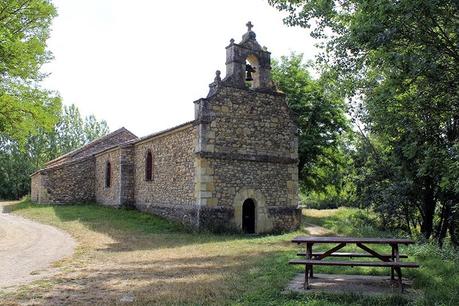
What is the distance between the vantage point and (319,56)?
12516 millimetres

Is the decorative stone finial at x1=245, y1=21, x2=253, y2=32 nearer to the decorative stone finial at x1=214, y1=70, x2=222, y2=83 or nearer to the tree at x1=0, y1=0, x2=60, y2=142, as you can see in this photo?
the decorative stone finial at x1=214, y1=70, x2=222, y2=83

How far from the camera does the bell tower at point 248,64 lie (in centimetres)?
1730

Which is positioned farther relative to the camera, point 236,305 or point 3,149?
point 3,149

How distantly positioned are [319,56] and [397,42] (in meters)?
3.45

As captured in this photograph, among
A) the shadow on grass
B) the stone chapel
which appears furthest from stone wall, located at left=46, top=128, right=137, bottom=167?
the stone chapel

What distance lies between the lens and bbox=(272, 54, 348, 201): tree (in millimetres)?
23672

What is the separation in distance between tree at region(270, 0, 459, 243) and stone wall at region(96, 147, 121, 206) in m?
13.6

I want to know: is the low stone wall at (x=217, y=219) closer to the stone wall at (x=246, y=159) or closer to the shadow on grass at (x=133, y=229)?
the stone wall at (x=246, y=159)

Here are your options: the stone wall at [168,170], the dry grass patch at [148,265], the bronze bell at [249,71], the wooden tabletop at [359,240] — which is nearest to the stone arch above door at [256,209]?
the dry grass patch at [148,265]

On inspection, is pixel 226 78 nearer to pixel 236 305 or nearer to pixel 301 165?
pixel 301 165

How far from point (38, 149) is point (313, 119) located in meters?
43.3

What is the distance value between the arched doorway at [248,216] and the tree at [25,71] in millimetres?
8220

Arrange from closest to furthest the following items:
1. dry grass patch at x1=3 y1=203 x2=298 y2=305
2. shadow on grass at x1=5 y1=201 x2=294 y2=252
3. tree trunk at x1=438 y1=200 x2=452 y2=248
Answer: dry grass patch at x1=3 y1=203 x2=298 y2=305, shadow on grass at x1=5 y1=201 x2=294 y2=252, tree trunk at x1=438 y1=200 x2=452 y2=248

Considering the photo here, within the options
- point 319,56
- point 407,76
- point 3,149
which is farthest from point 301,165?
point 3,149
